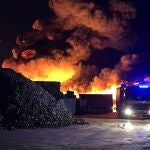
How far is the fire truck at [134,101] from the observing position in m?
27.8

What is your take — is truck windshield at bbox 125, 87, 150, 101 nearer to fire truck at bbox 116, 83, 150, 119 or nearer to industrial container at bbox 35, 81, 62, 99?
fire truck at bbox 116, 83, 150, 119

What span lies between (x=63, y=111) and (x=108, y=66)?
36699 millimetres

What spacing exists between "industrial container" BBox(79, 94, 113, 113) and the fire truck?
A: 8.85 meters

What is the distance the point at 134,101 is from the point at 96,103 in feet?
35.1

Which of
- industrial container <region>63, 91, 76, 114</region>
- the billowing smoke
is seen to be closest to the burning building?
the billowing smoke

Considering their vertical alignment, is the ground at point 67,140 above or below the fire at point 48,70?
below

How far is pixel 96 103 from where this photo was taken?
127ft

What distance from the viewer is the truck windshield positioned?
28.6 meters

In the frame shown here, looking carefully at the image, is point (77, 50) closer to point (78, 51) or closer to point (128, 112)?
point (78, 51)

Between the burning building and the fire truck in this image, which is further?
the burning building

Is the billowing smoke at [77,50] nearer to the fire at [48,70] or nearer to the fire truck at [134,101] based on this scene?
the fire at [48,70]

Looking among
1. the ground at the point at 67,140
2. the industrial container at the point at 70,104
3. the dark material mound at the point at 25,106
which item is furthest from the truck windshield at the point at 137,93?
the ground at the point at 67,140

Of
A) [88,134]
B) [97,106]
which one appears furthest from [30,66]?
[88,134]

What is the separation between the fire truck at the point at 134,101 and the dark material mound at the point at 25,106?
19.0 ft
